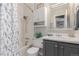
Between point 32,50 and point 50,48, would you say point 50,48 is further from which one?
point 32,50

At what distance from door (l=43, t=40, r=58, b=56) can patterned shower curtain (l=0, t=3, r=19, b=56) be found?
0.36 meters

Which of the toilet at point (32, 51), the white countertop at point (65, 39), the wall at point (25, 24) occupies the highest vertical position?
the wall at point (25, 24)

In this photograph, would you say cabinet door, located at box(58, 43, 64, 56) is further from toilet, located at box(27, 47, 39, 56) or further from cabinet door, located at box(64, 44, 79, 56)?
toilet, located at box(27, 47, 39, 56)

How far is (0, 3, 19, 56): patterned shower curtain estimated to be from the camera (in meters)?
1.81

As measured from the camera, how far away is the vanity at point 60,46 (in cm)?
171

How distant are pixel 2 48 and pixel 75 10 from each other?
1.02 m

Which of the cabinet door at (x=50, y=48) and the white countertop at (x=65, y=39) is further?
the cabinet door at (x=50, y=48)

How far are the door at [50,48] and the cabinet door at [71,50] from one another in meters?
0.12

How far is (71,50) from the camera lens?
174cm

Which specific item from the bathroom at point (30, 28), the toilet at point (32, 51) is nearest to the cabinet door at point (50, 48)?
the bathroom at point (30, 28)

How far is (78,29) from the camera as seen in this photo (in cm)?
173

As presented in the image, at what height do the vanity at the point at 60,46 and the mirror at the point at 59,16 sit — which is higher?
the mirror at the point at 59,16

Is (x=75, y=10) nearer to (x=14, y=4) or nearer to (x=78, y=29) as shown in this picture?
(x=78, y=29)

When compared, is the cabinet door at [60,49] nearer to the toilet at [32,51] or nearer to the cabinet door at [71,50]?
the cabinet door at [71,50]
